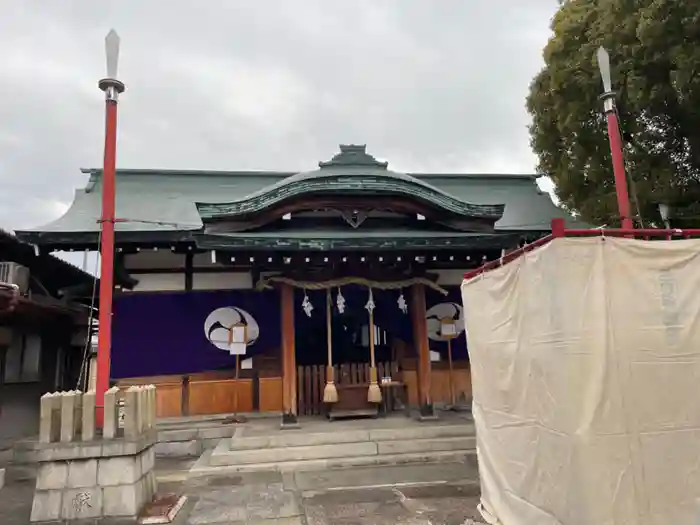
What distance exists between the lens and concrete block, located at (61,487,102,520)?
5.41 m

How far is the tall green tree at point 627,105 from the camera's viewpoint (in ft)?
30.1

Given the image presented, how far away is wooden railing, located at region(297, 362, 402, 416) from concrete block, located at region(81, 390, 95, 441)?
15.0 ft

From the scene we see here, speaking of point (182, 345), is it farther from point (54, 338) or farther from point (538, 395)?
point (538, 395)

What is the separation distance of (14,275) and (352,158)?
823cm

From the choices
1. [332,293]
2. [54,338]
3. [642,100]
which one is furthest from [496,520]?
[54,338]

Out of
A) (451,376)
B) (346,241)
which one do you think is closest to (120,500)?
(346,241)

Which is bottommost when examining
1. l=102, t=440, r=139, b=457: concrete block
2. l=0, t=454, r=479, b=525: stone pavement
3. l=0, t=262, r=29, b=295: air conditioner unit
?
l=0, t=454, r=479, b=525: stone pavement

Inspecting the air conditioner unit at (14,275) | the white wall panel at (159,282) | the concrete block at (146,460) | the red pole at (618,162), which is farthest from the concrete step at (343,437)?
the air conditioner unit at (14,275)

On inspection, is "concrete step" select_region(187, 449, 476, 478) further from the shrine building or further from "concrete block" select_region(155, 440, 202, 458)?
the shrine building

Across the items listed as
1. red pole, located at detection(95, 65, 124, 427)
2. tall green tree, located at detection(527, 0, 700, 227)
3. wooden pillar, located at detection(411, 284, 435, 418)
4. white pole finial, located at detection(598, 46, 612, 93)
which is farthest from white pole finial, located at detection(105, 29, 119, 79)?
tall green tree, located at detection(527, 0, 700, 227)

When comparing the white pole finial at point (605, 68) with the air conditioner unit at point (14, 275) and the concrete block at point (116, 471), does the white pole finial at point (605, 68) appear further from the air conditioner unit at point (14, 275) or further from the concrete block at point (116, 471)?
the air conditioner unit at point (14, 275)

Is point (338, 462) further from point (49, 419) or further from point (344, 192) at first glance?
point (344, 192)

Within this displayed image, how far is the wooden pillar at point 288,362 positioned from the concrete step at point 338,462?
114cm

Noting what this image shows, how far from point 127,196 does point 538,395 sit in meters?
12.4
